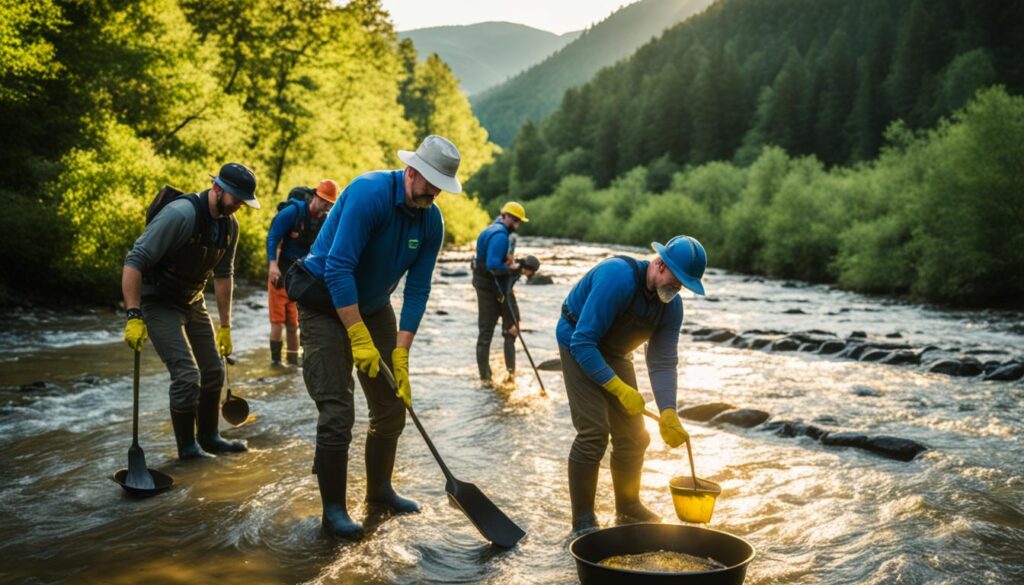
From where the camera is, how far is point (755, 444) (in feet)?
25.9

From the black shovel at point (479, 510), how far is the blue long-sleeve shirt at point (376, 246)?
0.50m

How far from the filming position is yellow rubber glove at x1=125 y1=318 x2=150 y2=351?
5.52 metres

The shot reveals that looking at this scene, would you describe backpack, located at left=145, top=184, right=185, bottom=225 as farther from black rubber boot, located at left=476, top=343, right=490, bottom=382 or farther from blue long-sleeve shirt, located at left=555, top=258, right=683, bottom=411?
black rubber boot, located at left=476, top=343, right=490, bottom=382

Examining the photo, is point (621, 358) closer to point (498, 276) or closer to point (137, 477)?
point (137, 477)

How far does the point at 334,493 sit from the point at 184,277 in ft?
7.84

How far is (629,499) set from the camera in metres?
5.39

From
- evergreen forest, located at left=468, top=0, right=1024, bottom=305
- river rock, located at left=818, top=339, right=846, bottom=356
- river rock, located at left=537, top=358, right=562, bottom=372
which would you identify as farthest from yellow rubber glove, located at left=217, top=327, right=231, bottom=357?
evergreen forest, located at left=468, top=0, right=1024, bottom=305

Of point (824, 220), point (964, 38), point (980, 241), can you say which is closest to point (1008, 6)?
point (964, 38)

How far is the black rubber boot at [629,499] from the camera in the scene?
5.34 m

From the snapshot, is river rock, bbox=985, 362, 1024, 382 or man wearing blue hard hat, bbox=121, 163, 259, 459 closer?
man wearing blue hard hat, bbox=121, 163, 259, 459

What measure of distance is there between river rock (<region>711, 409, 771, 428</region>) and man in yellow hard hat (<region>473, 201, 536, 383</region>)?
3024 mm

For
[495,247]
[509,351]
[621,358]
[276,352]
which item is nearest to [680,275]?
[621,358]

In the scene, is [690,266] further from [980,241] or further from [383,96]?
[383,96]

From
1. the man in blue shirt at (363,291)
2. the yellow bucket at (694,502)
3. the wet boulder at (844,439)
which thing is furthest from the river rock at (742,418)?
the man in blue shirt at (363,291)
